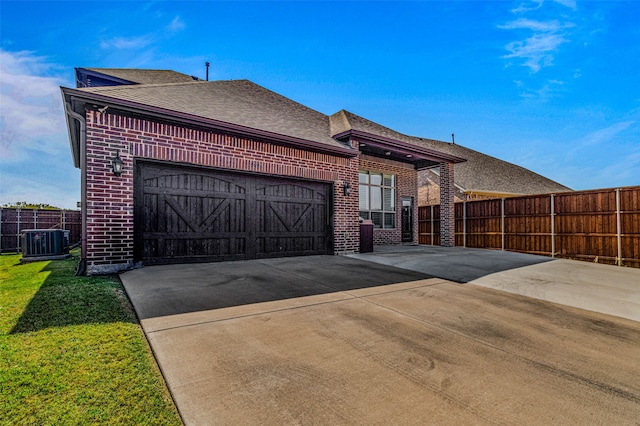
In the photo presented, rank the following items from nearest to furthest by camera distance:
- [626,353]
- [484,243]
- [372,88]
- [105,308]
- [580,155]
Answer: [626,353] < [105,308] < [484,243] < [372,88] < [580,155]

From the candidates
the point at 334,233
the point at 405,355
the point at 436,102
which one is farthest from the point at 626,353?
the point at 436,102

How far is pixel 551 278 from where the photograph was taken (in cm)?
583

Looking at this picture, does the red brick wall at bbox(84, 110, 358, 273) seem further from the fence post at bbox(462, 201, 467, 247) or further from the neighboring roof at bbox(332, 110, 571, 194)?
the neighboring roof at bbox(332, 110, 571, 194)

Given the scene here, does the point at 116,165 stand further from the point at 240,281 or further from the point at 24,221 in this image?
the point at 24,221

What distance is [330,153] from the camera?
8695mm

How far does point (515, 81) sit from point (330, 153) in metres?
9.66

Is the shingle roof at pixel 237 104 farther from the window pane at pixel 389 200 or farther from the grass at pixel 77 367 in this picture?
the grass at pixel 77 367

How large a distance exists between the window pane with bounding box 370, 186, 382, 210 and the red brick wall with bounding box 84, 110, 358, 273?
5310mm

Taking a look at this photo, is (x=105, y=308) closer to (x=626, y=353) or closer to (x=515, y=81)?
(x=626, y=353)

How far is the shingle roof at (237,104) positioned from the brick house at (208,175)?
50mm

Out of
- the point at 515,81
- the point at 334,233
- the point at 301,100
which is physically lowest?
the point at 334,233

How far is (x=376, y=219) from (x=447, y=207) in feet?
10.0

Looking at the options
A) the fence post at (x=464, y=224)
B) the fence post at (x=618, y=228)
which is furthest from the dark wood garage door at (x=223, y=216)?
the fence post at (x=618, y=228)

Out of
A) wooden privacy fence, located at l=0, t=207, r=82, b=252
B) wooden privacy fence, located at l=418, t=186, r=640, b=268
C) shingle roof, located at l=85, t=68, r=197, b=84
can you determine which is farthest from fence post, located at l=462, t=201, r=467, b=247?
wooden privacy fence, located at l=0, t=207, r=82, b=252
